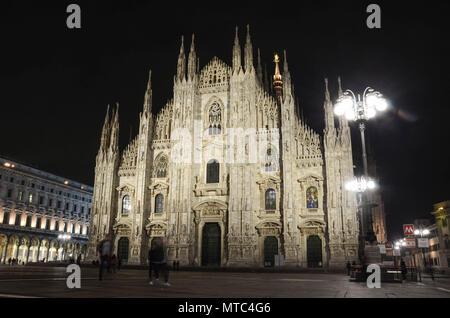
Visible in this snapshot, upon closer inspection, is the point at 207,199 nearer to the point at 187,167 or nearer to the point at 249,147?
the point at 187,167

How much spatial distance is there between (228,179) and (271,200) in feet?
14.7

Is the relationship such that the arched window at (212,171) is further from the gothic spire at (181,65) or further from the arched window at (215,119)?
the gothic spire at (181,65)

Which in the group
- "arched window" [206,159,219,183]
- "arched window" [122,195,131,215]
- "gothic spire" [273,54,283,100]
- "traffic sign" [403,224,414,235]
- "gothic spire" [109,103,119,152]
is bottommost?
"traffic sign" [403,224,414,235]

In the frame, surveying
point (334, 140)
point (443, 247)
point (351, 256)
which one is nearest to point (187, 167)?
point (334, 140)

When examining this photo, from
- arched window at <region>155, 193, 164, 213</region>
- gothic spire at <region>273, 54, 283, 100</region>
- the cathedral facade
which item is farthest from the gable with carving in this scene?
gothic spire at <region>273, 54, 283, 100</region>

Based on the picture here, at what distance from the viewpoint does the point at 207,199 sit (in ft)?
112

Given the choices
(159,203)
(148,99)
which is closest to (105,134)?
(148,99)

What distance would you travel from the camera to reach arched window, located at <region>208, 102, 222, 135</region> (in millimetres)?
36531

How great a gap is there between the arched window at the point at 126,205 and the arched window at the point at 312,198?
58.6 feet

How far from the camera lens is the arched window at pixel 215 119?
36531mm

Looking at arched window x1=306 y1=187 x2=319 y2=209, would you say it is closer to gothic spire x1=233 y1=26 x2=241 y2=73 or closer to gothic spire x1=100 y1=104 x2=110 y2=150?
gothic spire x1=233 y1=26 x2=241 y2=73

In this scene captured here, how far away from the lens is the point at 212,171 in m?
35.4

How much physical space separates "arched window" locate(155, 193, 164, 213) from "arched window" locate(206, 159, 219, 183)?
16.7 feet

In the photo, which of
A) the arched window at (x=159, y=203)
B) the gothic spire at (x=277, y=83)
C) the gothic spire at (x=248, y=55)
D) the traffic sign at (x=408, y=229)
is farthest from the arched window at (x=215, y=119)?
the traffic sign at (x=408, y=229)
